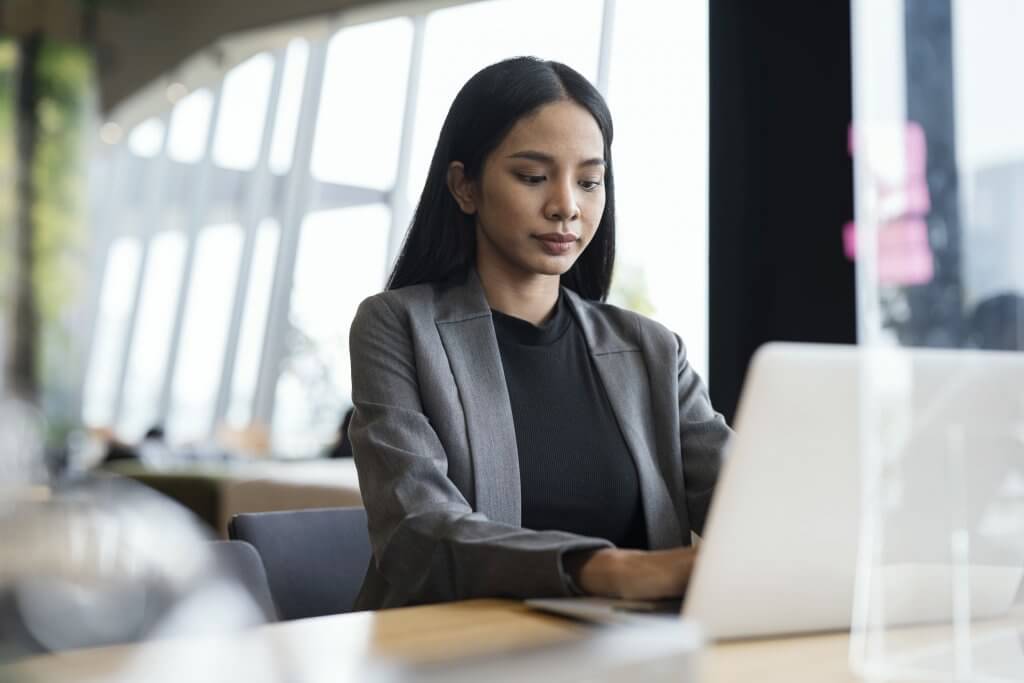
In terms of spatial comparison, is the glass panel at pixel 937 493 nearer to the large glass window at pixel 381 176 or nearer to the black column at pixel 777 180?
the large glass window at pixel 381 176

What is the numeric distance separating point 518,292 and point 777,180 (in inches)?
122

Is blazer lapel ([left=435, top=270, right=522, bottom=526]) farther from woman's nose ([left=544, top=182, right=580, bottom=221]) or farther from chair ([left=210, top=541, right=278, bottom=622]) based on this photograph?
chair ([left=210, top=541, right=278, bottom=622])

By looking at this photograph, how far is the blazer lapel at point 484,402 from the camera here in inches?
55.6

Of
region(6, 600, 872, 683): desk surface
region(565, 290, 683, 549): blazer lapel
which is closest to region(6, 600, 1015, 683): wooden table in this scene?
region(6, 600, 872, 683): desk surface

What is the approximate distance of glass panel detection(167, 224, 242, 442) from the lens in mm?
1388

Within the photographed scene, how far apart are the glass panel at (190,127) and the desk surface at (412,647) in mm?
434

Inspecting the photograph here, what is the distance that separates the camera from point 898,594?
0.95m

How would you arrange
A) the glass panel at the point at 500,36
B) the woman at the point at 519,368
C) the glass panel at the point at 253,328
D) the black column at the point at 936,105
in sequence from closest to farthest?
the woman at the point at 519,368 → the glass panel at the point at 253,328 → the black column at the point at 936,105 → the glass panel at the point at 500,36

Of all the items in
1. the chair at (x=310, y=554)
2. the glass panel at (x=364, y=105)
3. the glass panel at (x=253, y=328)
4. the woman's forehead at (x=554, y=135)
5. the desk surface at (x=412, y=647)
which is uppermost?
the glass panel at (x=364, y=105)

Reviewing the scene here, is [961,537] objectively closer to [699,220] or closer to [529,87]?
[529,87]

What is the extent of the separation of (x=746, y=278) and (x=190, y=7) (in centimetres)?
407

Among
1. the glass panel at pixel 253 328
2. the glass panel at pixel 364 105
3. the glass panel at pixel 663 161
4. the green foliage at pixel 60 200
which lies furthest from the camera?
the glass panel at pixel 364 105

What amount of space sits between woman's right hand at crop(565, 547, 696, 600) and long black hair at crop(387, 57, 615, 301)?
633 mm

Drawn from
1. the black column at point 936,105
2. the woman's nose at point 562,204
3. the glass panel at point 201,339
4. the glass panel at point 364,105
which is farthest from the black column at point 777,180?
the woman's nose at point 562,204
